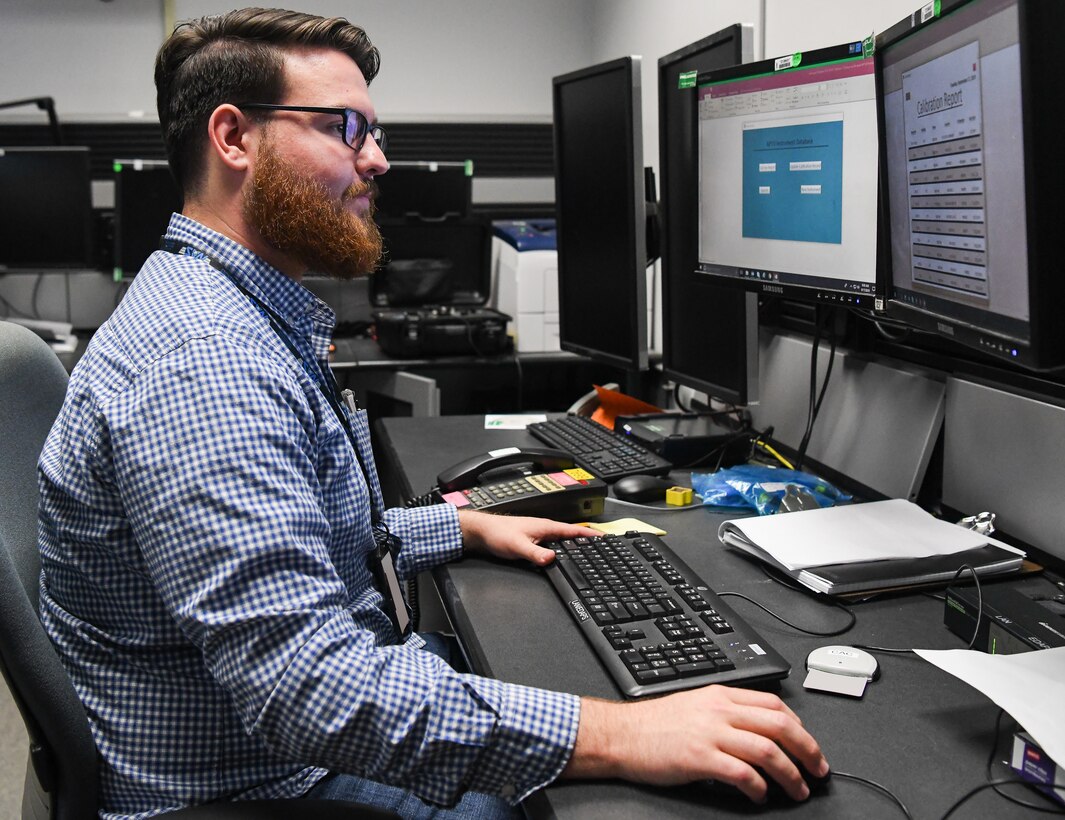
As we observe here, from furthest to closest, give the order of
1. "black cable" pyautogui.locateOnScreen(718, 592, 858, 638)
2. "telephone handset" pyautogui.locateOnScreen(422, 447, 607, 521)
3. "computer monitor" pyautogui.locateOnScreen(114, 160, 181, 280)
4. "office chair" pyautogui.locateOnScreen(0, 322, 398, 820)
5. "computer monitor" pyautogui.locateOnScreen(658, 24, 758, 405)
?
"computer monitor" pyautogui.locateOnScreen(114, 160, 181, 280) → "computer monitor" pyautogui.locateOnScreen(658, 24, 758, 405) → "telephone handset" pyautogui.locateOnScreen(422, 447, 607, 521) → "black cable" pyautogui.locateOnScreen(718, 592, 858, 638) → "office chair" pyautogui.locateOnScreen(0, 322, 398, 820)

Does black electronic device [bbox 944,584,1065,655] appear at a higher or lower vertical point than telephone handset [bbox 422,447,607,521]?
lower

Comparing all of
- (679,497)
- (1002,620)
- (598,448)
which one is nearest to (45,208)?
(598,448)

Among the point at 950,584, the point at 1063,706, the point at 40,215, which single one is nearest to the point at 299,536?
the point at 1063,706

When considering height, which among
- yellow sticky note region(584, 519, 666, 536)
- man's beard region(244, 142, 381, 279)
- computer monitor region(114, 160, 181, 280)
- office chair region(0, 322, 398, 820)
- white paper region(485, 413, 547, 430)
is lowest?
office chair region(0, 322, 398, 820)

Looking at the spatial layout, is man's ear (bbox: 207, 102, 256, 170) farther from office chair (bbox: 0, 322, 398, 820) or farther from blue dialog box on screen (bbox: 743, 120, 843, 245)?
blue dialog box on screen (bbox: 743, 120, 843, 245)

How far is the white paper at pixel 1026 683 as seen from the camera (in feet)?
2.45

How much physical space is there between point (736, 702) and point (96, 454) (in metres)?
0.57

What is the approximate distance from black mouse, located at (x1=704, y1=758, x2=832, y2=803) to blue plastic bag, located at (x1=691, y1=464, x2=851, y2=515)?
0.67 meters

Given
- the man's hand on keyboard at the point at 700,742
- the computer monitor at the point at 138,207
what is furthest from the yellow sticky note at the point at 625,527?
the computer monitor at the point at 138,207

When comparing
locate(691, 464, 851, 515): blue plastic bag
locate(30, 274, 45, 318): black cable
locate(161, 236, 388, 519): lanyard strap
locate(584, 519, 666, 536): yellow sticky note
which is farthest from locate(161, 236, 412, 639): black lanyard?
locate(30, 274, 45, 318): black cable

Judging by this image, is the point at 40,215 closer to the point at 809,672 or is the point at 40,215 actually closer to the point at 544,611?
the point at 544,611

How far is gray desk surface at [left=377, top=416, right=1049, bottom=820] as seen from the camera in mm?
740

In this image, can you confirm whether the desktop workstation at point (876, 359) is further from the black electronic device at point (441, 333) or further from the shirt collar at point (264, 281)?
the black electronic device at point (441, 333)

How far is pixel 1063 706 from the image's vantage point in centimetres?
78
